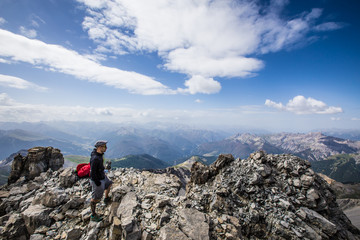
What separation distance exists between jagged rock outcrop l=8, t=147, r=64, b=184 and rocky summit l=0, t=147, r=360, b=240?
17.9ft

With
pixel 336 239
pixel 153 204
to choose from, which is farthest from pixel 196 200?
pixel 336 239

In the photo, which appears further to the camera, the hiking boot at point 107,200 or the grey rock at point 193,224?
the hiking boot at point 107,200

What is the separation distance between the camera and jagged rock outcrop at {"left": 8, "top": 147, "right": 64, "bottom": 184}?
20.7m

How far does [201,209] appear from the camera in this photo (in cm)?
1131

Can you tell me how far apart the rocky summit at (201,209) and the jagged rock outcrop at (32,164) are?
5.46 m

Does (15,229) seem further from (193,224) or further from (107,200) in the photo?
(193,224)

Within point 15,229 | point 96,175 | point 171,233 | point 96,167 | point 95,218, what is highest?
point 96,167

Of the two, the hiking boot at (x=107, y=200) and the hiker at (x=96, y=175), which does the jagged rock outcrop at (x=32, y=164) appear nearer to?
the hiking boot at (x=107, y=200)

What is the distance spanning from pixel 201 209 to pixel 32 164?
981 inches

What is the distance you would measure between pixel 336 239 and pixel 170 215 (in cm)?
1310

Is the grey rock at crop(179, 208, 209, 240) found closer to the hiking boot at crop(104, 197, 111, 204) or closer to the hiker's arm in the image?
the hiking boot at crop(104, 197, 111, 204)

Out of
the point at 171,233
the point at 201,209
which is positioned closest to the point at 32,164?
the point at 171,233

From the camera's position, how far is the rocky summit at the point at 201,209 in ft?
31.6

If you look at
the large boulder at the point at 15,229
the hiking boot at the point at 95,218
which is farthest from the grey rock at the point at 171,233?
the large boulder at the point at 15,229
